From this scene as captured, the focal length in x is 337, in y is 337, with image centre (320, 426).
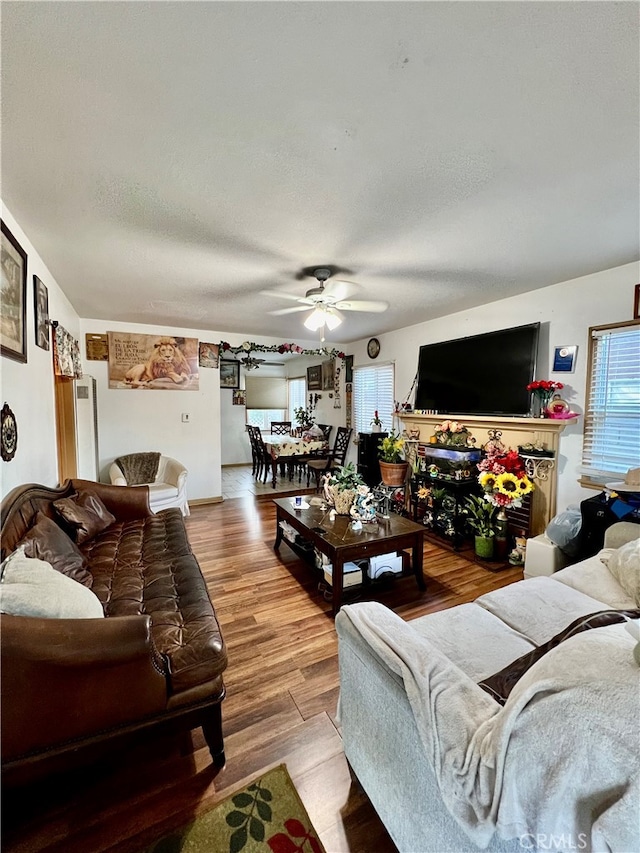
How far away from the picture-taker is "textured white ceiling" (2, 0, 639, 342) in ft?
3.05

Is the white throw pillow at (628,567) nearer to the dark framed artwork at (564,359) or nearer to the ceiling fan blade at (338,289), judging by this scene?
the dark framed artwork at (564,359)

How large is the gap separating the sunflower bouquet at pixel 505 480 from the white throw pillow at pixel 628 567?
117 centimetres

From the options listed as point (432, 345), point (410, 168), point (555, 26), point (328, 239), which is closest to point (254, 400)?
point (432, 345)

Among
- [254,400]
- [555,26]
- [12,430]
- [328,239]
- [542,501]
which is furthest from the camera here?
[254,400]

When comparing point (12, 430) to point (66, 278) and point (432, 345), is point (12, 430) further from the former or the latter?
point (432, 345)

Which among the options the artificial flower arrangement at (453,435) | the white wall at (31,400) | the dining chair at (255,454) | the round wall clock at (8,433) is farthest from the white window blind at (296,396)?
the round wall clock at (8,433)

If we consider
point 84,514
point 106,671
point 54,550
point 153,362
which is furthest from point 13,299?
point 153,362

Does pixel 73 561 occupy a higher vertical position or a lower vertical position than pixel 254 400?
lower

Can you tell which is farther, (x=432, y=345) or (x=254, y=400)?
(x=254, y=400)

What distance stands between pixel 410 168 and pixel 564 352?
2356mm

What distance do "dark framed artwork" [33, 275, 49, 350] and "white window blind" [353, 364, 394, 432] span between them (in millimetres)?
4035

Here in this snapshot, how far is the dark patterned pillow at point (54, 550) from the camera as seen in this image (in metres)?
1.70

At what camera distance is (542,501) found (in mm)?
3129

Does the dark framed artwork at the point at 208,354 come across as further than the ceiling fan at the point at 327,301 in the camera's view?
Yes
